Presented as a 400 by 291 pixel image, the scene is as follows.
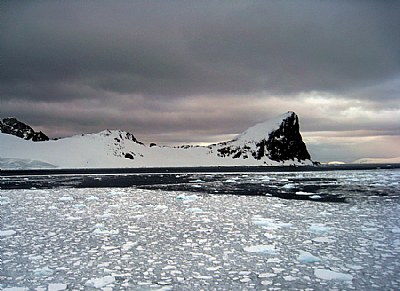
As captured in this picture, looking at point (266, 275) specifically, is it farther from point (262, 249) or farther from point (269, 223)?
point (269, 223)

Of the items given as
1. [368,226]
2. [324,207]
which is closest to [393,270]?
[368,226]

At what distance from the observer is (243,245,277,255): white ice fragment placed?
25.4 feet

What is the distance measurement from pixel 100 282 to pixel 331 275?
13.1ft

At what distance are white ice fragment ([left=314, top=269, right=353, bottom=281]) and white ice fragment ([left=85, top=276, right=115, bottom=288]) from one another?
11.9ft

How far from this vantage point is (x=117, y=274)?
620 cm

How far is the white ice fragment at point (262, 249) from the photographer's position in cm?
773

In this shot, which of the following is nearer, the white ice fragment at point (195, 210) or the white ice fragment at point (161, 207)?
the white ice fragment at point (195, 210)

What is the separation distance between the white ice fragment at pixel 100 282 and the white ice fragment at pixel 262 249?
3.24 m

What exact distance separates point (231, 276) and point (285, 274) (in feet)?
3.22

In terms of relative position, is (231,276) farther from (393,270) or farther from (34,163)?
(34,163)

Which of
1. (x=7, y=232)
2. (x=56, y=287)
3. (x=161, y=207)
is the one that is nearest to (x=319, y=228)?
(x=56, y=287)

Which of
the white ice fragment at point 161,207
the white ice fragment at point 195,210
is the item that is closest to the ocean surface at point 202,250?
the white ice fragment at point 195,210

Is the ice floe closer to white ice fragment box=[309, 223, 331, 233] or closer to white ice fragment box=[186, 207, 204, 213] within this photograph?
white ice fragment box=[186, 207, 204, 213]

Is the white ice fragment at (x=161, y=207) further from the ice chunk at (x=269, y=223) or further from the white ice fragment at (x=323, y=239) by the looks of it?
the white ice fragment at (x=323, y=239)
